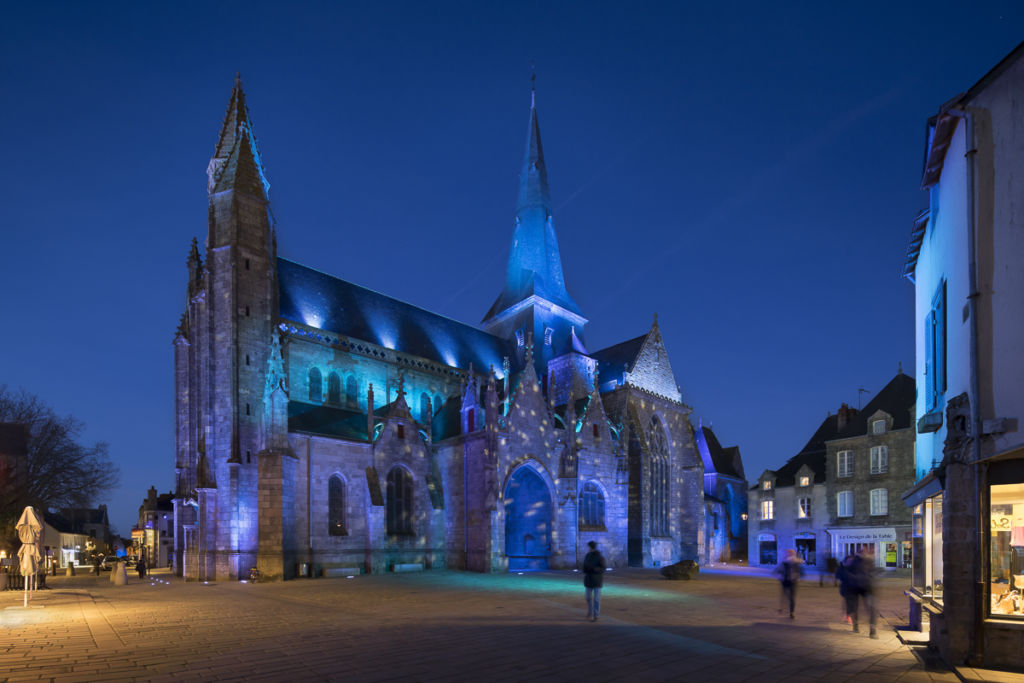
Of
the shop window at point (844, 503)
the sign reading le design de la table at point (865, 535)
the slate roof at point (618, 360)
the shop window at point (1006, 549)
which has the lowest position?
the sign reading le design de la table at point (865, 535)

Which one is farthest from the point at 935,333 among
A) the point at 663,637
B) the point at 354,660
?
the point at 354,660

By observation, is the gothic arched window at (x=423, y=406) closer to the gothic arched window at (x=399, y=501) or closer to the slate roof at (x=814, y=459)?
the gothic arched window at (x=399, y=501)

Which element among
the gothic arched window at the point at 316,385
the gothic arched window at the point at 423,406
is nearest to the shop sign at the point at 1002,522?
the gothic arched window at the point at 423,406

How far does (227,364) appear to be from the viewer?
1090 inches

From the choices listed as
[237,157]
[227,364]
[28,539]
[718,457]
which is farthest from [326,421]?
[718,457]

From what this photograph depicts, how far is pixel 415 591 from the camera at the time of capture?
19672 millimetres

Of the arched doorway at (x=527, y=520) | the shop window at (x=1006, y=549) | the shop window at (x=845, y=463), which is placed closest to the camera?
the shop window at (x=1006, y=549)

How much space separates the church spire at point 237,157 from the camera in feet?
98.1

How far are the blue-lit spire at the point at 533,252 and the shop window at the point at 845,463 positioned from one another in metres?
20.9

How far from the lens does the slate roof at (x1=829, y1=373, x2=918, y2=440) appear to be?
1355 inches

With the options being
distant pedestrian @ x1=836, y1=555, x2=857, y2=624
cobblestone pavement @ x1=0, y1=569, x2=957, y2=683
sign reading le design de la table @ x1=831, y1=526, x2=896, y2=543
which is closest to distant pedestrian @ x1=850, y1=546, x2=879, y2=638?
distant pedestrian @ x1=836, y1=555, x2=857, y2=624

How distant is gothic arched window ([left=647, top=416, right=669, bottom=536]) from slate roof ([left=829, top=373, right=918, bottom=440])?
9986 mm

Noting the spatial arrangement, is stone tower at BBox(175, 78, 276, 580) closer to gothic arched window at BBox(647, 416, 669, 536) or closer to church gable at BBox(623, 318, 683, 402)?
church gable at BBox(623, 318, 683, 402)

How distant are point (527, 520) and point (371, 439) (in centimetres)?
916
